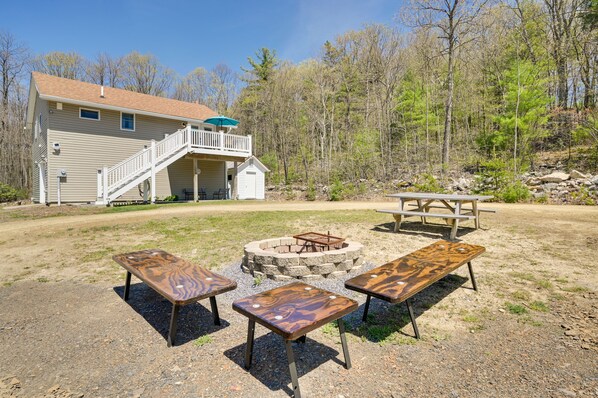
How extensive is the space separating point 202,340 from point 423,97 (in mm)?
20188

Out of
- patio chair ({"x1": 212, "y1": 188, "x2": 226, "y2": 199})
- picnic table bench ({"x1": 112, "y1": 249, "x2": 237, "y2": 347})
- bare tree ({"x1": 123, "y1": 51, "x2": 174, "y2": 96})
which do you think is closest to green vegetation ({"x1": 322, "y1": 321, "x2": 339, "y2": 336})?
picnic table bench ({"x1": 112, "y1": 249, "x2": 237, "y2": 347})

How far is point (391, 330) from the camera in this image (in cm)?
285

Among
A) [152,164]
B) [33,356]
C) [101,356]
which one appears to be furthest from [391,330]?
[152,164]

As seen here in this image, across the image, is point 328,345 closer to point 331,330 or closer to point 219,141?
point 331,330

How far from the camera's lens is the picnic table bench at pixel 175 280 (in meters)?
2.48

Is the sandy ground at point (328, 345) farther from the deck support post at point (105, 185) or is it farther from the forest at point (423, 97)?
the forest at point (423, 97)

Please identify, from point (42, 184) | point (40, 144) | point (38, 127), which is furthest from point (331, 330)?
point (38, 127)

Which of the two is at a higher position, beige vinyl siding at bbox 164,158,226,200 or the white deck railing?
the white deck railing

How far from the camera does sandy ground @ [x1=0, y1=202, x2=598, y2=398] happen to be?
2.10 meters

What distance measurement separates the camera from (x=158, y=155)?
1360 centimetres

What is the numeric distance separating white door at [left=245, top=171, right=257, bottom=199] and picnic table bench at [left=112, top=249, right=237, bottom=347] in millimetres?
14806

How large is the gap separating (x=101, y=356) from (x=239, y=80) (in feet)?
91.6

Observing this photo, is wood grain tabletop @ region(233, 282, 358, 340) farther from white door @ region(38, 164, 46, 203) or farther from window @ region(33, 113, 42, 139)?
window @ region(33, 113, 42, 139)

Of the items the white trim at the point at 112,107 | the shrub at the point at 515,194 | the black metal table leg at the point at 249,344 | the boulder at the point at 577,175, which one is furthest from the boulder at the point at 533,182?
the white trim at the point at 112,107
